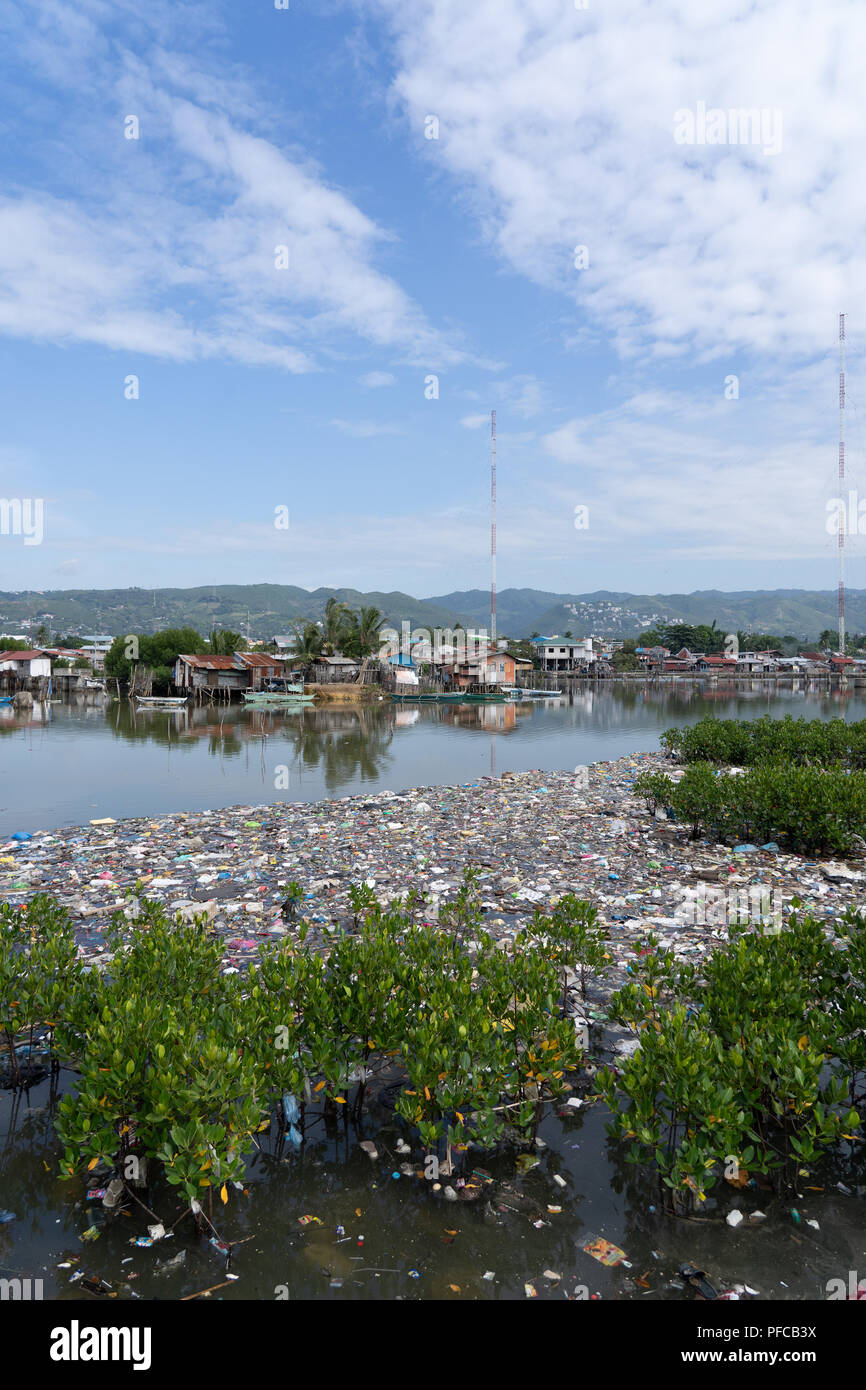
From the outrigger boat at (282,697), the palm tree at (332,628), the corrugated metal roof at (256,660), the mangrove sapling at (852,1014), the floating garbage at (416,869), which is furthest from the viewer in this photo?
the palm tree at (332,628)

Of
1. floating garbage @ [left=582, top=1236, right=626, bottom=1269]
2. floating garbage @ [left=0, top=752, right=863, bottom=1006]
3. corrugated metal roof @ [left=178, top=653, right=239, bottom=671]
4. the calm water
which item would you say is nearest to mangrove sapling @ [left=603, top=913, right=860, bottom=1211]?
floating garbage @ [left=582, top=1236, right=626, bottom=1269]

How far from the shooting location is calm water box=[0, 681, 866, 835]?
1588 cm

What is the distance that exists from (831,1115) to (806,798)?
6741 mm

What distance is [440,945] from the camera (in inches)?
181

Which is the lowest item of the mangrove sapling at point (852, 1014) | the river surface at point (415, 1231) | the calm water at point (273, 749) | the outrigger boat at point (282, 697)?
the calm water at point (273, 749)

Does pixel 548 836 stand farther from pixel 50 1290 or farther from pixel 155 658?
pixel 155 658

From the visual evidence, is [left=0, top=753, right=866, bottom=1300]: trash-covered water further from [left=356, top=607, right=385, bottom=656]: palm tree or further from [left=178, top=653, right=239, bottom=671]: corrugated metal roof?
[left=356, top=607, right=385, bottom=656]: palm tree

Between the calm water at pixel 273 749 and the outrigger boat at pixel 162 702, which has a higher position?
the outrigger boat at pixel 162 702

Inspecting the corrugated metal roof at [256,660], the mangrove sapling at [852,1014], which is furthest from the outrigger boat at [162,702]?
the mangrove sapling at [852,1014]

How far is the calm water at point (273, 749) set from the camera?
15.9 m

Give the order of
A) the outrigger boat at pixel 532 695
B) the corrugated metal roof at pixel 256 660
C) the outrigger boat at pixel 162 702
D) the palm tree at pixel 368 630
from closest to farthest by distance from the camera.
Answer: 1. the outrigger boat at pixel 162 702
2. the corrugated metal roof at pixel 256 660
3. the outrigger boat at pixel 532 695
4. the palm tree at pixel 368 630

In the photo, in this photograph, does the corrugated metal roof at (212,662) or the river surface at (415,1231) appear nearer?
the river surface at (415,1231)

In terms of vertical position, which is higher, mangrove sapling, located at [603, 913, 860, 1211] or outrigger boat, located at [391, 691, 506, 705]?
mangrove sapling, located at [603, 913, 860, 1211]

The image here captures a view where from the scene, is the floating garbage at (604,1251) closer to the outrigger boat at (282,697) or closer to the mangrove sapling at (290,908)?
the mangrove sapling at (290,908)
